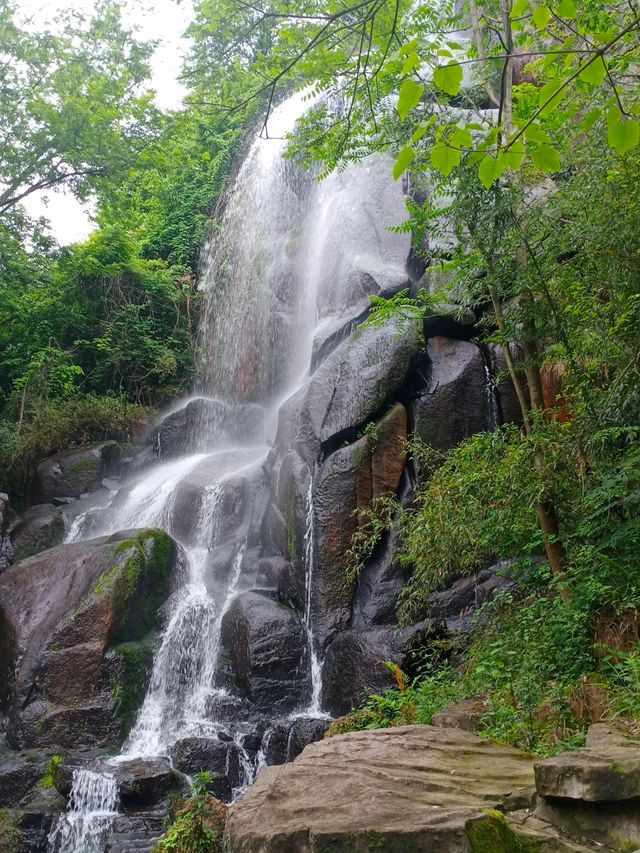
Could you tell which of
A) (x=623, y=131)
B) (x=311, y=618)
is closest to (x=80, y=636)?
(x=311, y=618)

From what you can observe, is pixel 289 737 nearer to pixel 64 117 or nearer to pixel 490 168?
pixel 490 168

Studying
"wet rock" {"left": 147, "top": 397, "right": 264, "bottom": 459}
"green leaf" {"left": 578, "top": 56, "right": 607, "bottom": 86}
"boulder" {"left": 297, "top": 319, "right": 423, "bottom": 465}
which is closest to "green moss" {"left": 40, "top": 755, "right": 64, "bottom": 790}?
"boulder" {"left": 297, "top": 319, "right": 423, "bottom": 465}

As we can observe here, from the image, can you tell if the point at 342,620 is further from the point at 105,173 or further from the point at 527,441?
the point at 105,173

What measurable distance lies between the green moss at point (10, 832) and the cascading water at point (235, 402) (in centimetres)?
36

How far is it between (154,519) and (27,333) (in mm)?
7068

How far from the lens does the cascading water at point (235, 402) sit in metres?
8.91

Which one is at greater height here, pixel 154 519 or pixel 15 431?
pixel 15 431

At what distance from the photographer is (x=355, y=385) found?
418 inches

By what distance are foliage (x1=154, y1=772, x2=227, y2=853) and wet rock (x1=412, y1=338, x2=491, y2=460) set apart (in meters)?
6.06

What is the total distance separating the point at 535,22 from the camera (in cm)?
233

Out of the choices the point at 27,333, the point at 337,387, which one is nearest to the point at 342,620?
the point at 337,387

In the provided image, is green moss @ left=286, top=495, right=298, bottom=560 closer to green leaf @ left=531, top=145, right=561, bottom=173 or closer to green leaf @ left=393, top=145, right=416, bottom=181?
green leaf @ left=393, top=145, right=416, bottom=181

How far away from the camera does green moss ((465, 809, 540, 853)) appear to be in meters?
2.61

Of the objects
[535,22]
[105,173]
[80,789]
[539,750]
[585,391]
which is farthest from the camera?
[105,173]
